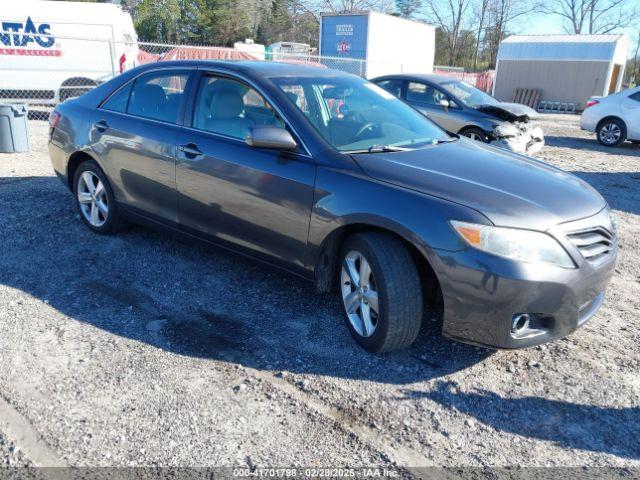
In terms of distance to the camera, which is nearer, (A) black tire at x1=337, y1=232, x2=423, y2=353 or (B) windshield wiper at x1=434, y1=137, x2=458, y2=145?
(A) black tire at x1=337, y1=232, x2=423, y2=353

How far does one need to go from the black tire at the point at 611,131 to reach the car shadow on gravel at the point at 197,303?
458 inches

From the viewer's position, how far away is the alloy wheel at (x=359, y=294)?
332cm

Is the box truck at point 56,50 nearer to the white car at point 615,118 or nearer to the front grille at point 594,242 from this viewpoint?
the white car at point 615,118

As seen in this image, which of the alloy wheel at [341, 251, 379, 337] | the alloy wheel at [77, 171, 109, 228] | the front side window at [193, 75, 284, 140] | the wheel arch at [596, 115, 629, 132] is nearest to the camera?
the alloy wheel at [341, 251, 379, 337]

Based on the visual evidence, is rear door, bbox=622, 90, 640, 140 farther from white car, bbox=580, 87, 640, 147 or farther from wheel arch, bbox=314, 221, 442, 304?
wheel arch, bbox=314, 221, 442, 304

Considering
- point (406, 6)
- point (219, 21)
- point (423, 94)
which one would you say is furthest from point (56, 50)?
point (406, 6)

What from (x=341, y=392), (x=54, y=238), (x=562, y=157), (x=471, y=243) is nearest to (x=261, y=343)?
(x=341, y=392)

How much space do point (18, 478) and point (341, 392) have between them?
1.58 m

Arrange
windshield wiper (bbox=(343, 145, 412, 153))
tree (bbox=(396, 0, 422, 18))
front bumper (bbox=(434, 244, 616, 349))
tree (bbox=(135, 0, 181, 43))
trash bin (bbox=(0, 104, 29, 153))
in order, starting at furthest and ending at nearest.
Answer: tree (bbox=(396, 0, 422, 18)) → tree (bbox=(135, 0, 181, 43)) → trash bin (bbox=(0, 104, 29, 153)) → windshield wiper (bbox=(343, 145, 412, 153)) → front bumper (bbox=(434, 244, 616, 349))

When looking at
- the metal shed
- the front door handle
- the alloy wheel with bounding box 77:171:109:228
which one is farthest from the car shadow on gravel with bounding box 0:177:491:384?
the metal shed

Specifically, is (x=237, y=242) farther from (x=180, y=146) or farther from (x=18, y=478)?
(x=18, y=478)

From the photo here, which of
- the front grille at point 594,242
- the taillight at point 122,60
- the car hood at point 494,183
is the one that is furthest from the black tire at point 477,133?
the taillight at point 122,60

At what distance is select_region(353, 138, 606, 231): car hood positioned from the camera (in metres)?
2.98

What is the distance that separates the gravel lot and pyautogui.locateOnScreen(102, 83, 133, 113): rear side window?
4.39 feet
